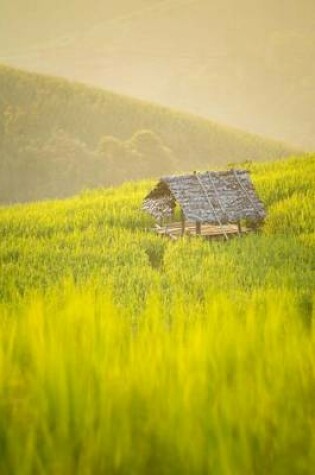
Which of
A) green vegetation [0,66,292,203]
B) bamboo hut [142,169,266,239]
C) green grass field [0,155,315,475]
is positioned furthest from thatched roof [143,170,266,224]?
green vegetation [0,66,292,203]

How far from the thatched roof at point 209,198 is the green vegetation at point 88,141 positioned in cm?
422

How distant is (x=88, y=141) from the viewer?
38.0 ft

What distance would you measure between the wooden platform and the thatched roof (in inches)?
2.7

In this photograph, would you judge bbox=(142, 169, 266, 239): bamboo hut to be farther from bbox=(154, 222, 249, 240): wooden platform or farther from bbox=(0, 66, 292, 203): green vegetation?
bbox=(0, 66, 292, 203): green vegetation

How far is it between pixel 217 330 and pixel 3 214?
11.4 feet

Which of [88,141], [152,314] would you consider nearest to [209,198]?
[152,314]

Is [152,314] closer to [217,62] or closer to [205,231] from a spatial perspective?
[205,231]

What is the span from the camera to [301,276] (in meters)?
2.70

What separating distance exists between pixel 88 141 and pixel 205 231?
7945 millimetres

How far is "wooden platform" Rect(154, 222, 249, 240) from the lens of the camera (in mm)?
3766

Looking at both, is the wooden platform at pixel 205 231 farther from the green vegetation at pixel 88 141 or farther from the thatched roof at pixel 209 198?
the green vegetation at pixel 88 141

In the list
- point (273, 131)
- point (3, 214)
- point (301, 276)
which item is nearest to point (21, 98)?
point (273, 131)

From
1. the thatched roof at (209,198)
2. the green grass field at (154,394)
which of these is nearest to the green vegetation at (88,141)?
the thatched roof at (209,198)

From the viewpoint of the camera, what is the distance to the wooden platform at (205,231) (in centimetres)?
377
